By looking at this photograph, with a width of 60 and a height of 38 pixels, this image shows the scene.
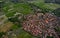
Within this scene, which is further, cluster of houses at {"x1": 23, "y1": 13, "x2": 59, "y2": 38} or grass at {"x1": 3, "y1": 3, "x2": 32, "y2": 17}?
grass at {"x1": 3, "y1": 3, "x2": 32, "y2": 17}

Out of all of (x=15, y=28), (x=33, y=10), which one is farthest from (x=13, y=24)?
(x=33, y=10)

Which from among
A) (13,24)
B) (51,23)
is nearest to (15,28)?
(13,24)

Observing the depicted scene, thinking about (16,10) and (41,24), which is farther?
(16,10)

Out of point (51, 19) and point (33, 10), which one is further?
point (33, 10)

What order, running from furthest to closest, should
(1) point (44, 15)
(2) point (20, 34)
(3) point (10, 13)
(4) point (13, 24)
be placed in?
(3) point (10, 13) → (1) point (44, 15) → (4) point (13, 24) → (2) point (20, 34)

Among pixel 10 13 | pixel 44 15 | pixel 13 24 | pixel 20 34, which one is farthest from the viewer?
pixel 10 13

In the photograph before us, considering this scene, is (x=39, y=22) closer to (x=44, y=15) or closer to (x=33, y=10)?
(x=44, y=15)

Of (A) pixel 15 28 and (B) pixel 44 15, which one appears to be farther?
(B) pixel 44 15

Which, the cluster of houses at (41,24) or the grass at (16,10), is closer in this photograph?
the cluster of houses at (41,24)

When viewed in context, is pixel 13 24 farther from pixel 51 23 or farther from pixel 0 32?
pixel 51 23
